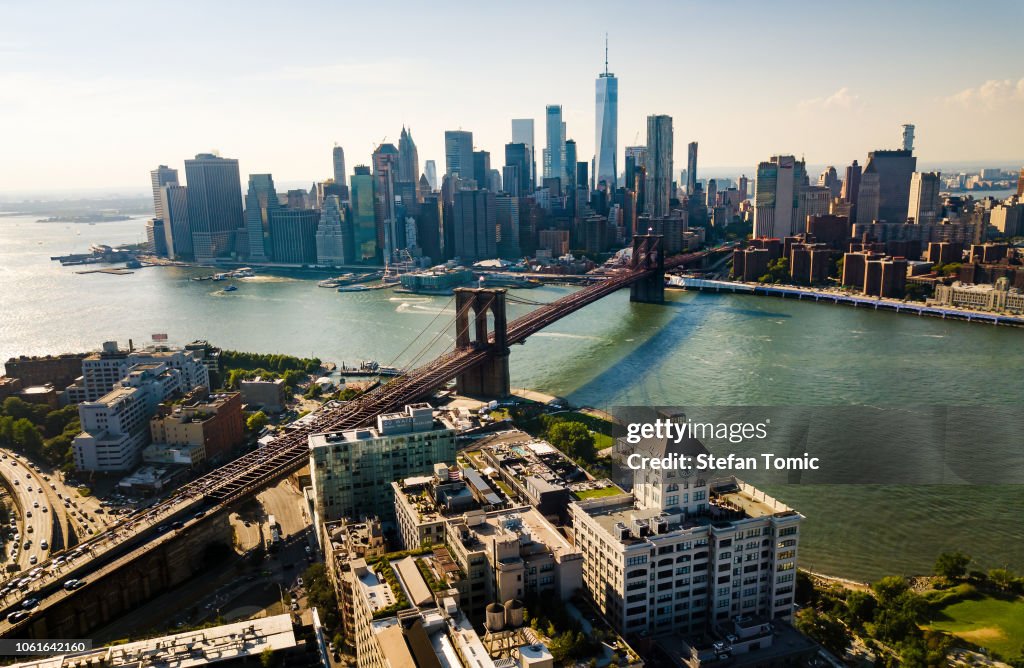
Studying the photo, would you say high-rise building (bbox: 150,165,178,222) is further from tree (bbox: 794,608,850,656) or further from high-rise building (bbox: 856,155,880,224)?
tree (bbox: 794,608,850,656)

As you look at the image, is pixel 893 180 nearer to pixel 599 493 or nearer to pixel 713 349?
pixel 713 349

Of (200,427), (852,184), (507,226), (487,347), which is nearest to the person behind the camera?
(200,427)

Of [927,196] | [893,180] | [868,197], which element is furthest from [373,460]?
[893,180]

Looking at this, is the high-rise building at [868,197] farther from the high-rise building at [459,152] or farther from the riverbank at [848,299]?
the high-rise building at [459,152]

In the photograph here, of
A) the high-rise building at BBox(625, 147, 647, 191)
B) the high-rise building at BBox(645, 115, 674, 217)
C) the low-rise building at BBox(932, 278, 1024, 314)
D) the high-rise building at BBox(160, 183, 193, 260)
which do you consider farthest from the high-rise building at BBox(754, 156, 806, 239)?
the high-rise building at BBox(160, 183, 193, 260)

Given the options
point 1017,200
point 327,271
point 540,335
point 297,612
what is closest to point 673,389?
point 540,335

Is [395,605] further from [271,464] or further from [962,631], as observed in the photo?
[962,631]
